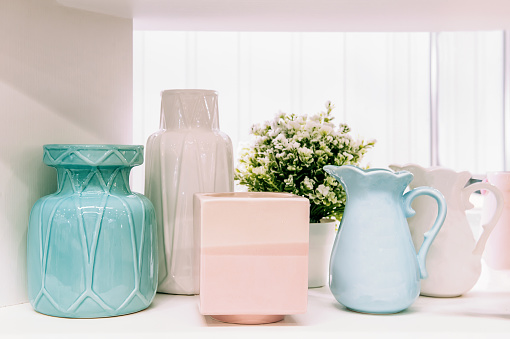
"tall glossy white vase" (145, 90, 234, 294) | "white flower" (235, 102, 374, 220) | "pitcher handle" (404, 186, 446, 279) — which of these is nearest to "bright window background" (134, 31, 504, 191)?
"white flower" (235, 102, 374, 220)

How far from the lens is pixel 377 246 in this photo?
643 millimetres

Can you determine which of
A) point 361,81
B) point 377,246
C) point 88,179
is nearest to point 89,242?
point 88,179

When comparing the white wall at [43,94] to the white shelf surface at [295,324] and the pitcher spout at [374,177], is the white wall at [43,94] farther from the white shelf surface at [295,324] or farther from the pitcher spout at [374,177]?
the pitcher spout at [374,177]

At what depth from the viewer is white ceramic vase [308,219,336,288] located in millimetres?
819

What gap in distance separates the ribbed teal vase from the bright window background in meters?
2.35

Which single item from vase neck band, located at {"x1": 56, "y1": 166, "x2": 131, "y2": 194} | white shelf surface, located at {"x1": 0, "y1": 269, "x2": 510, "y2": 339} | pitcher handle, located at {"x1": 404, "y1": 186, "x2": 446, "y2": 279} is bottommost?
white shelf surface, located at {"x1": 0, "y1": 269, "x2": 510, "y2": 339}

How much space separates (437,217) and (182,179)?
335 mm

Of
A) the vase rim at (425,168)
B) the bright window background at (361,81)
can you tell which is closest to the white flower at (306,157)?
the vase rim at (425,168)

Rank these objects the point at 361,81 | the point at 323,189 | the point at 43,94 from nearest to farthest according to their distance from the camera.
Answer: the point at 43,94 < the point at 323,189 < the point at 361,81

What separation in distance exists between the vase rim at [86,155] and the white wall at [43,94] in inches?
2.1

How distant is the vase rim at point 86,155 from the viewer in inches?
25.1

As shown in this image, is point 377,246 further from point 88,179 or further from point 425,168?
point 88,179

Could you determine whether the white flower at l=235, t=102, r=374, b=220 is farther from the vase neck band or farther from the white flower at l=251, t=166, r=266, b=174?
the vase neck band

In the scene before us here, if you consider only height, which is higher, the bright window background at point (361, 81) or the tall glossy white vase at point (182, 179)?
the bright window background at point (361, 81)
